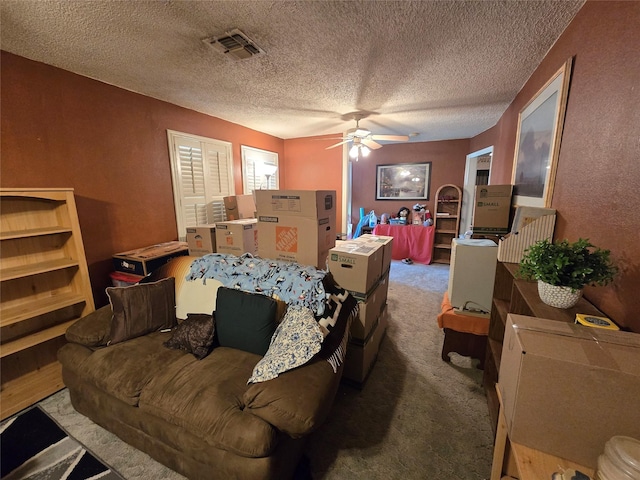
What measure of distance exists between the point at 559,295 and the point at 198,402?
67.6 inches

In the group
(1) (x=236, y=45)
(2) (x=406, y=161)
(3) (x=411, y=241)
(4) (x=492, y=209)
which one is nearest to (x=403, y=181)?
(2) (x=406, y=161)

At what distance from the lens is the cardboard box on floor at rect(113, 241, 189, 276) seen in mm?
2238

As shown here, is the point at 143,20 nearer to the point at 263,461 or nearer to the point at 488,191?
the point at 263,461

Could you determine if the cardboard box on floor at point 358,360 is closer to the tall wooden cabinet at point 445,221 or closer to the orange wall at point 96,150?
the orange wall at point 96,150

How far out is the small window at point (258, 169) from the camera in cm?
388

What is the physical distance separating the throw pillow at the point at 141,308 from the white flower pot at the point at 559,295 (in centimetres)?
229

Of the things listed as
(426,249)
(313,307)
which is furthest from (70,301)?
(426,249)

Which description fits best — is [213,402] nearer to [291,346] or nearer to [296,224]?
→ [291,346]

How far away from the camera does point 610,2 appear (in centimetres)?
110

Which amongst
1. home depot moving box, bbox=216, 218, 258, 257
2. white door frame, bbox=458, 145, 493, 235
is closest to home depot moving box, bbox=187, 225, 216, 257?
Result: home depot moving box, bbox=216, 218, 258, 257

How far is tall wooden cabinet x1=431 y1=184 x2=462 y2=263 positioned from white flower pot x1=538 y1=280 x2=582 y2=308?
4060 millimetres

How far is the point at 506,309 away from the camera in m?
1.61

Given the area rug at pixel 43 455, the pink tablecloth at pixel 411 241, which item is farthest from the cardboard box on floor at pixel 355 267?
the pink tablecloth at pixel 411 241

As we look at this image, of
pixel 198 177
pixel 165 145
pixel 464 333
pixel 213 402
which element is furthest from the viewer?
pixel 198 177
